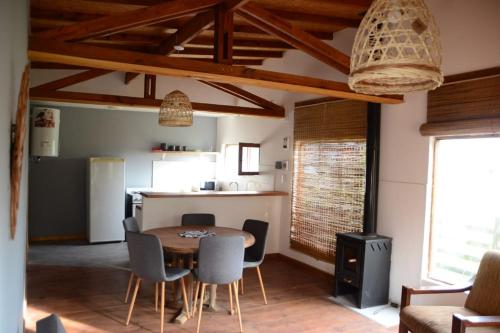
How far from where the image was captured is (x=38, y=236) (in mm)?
6949

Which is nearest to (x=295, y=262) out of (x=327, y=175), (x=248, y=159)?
(x=327, y=175)

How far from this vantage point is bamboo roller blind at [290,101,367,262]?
15.4ft

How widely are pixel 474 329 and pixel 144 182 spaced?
616cm

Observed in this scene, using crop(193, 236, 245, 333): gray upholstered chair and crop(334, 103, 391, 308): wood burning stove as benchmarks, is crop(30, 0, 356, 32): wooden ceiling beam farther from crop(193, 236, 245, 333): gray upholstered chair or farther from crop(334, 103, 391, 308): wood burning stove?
crop(193, 236, 245, 333): gray upholstered chair

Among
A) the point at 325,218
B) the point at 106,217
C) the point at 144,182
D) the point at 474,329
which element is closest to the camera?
the point at 474,329

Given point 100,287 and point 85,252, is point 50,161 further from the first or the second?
point 100,287

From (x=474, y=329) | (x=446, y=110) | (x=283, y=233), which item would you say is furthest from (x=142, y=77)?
(x=474, y=329)

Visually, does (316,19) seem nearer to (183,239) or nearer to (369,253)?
(369,253)

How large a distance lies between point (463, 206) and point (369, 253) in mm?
990

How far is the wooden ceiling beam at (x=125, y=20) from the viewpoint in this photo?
9.02 ft

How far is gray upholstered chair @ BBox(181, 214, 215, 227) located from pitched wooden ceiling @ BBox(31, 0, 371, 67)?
198cm

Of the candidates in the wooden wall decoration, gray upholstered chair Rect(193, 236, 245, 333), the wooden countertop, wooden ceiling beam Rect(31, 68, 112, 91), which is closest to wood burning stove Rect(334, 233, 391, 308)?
gray upholstered chair Rect(193, 236, 245, 333)

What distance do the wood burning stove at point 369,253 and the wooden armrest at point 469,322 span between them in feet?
5.28

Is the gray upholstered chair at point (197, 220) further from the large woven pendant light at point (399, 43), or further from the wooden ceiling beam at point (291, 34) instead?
the large woven pendant light at point (399, 43)
